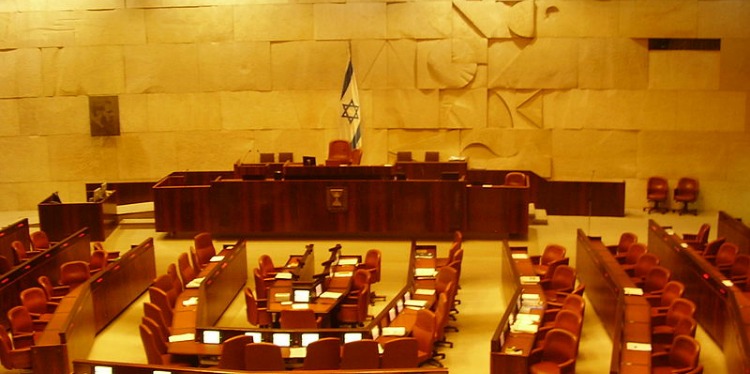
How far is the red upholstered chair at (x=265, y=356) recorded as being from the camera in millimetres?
8664

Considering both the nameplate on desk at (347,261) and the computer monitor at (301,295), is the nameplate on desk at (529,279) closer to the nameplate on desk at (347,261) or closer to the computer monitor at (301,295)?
the nameplate on desk at (347,261)

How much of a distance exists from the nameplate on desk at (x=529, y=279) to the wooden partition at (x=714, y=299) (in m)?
2.19

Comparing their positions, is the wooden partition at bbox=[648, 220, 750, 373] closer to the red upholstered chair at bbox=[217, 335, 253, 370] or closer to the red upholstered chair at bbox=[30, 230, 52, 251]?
the red upholstered chair at bbox=[217, 335, 253, 370]

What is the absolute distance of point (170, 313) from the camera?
1081 centimetres

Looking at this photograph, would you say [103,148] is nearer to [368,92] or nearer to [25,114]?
[25,114]

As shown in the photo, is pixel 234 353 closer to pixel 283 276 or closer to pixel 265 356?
pixel 265 356

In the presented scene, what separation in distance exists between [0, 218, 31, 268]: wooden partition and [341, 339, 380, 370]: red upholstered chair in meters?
7.82

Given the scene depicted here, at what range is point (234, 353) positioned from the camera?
28.9 ft

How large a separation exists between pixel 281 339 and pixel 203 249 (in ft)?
15.6

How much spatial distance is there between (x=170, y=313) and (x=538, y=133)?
11.6 meters

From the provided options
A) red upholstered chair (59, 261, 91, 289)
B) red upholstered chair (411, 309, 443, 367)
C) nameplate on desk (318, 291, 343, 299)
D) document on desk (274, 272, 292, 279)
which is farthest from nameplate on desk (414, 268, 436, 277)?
red upholstered chair (59, 261, 91, 289)

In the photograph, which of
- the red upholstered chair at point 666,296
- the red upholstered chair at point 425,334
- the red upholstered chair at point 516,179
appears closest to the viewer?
the red upholstered chair at point 425,334

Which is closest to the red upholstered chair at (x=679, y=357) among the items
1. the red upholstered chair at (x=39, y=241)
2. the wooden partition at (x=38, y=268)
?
the wooden partition at (x=38, y=268)

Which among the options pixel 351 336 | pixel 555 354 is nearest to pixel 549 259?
pixel 555 354
